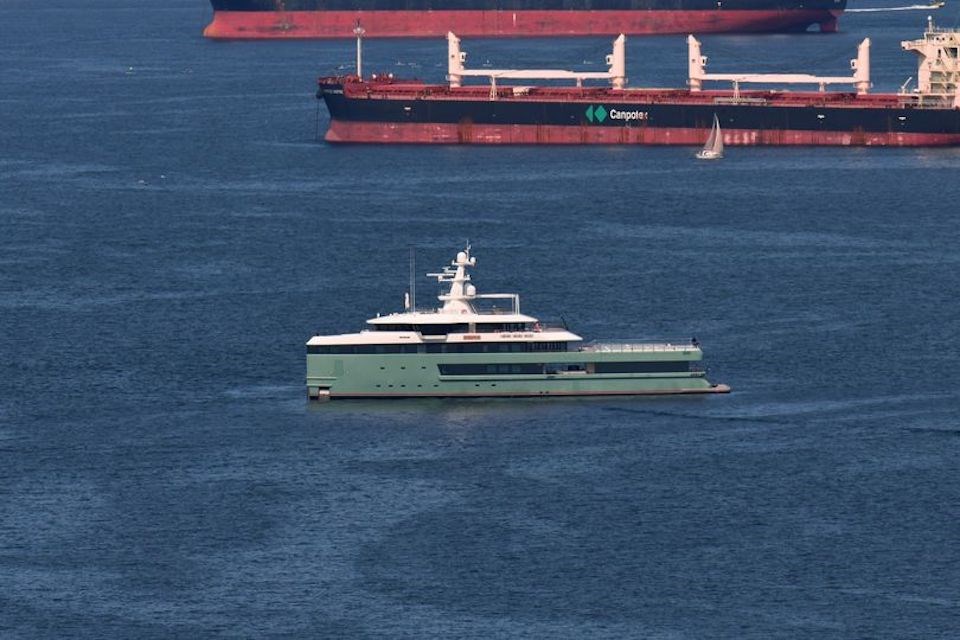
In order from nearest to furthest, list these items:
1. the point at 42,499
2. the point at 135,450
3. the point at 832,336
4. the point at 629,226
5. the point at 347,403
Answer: the point at 42,499 < the point at 135,450 < the point at 347,403 < the point at 832,336 < the point at 629,226

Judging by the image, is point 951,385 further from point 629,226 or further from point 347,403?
point 629,226

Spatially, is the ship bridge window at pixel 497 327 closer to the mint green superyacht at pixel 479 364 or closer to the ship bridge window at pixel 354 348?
the mint green superyacht at pixel 479 364

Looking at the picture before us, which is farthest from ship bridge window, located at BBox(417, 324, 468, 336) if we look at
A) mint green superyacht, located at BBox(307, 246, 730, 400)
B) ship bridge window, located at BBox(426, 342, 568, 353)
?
ship bridge window, located at BBox(426, 342, 568, 353)

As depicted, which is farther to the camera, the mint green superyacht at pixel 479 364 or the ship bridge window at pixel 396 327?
the ship bridge window at pixel 396 327

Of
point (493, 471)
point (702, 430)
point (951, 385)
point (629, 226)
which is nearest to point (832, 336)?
point (951, 385)

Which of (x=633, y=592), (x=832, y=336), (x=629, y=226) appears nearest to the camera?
(x=633, y=592)

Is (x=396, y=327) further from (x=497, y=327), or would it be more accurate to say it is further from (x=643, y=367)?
(x=643, y=367)

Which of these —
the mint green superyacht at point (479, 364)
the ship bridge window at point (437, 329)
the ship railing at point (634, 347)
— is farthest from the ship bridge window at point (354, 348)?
the ship railing at point (634, 347)
